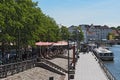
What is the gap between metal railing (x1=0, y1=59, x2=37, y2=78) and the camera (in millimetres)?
37128

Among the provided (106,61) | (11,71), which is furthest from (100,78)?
(106,61)

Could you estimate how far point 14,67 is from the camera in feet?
133

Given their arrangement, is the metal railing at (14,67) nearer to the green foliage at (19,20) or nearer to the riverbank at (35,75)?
the riverbank at (35,75)

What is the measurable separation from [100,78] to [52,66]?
28.6ft

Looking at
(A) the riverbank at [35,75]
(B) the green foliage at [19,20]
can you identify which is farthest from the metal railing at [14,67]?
(B) the green foliage at [19,20]

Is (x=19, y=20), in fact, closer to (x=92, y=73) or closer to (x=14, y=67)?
(x=14, y=67)

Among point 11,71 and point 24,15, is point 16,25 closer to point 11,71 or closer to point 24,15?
point 24,15

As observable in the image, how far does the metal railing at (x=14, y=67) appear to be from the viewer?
37128mm

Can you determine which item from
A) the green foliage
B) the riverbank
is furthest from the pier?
the green foliage

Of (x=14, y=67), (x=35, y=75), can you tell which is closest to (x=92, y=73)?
(x=35, y=75)

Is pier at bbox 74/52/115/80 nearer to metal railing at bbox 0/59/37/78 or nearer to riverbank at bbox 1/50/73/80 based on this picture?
riverbank at bbox 1/50/73/80

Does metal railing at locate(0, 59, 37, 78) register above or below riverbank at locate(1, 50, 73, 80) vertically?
above

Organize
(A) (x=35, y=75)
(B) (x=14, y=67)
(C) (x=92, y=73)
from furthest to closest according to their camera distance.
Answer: (C) (x=92, y=73) → (A) (x=35, y=75) → (B) (x=14, y=67)

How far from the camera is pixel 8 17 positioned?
45094mm
